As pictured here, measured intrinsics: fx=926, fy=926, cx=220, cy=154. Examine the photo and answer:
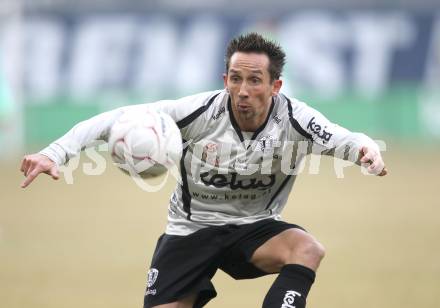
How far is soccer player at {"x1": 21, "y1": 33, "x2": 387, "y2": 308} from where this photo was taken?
5852 mm

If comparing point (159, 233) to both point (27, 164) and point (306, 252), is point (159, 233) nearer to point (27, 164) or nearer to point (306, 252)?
point (306, 252)

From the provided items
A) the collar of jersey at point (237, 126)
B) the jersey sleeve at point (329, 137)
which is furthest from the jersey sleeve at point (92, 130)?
the jersey sleeve at point (329, 137)

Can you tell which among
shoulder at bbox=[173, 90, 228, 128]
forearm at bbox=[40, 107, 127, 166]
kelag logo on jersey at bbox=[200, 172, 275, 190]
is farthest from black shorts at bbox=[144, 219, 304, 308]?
forearm at bbox=[40, 107, 127, 166]

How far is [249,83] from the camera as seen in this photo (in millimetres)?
Answer: 5836

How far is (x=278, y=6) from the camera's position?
2366 cm

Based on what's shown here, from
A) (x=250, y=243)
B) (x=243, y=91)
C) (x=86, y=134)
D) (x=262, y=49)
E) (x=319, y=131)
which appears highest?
(x=262, y=49)

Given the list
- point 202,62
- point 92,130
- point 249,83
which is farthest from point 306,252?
point 202,62

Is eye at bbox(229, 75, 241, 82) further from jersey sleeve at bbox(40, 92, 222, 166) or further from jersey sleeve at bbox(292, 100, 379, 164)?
jersey sleeve at bbox(292, 100, 379, 164)

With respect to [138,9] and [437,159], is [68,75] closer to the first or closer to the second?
[138,9]

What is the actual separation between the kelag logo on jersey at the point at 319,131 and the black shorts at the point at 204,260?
2.05 ft

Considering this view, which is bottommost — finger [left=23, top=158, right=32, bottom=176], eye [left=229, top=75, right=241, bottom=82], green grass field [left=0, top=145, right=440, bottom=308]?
green grass field [left=0, top=145, right=440, bottom=308]

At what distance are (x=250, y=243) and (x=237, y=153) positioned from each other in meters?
0.60

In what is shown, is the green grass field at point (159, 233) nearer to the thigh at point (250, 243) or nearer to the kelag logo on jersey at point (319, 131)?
the thigh at point (250, 243)

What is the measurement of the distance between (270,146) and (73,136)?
129 cm
